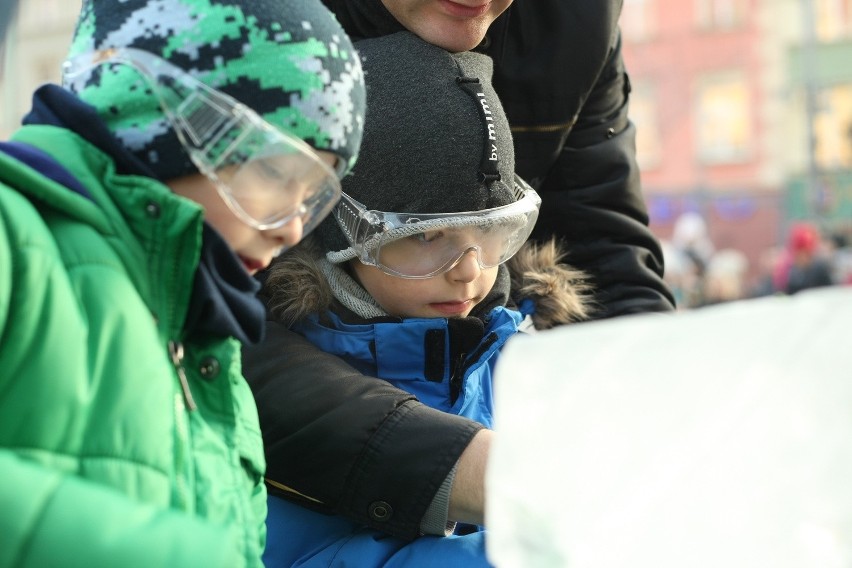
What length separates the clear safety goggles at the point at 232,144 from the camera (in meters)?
1.32

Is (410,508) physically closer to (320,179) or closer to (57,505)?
(320,179)

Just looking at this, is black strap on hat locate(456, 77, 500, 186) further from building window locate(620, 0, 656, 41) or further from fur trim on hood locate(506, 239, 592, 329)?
building window locate(620, 0, 656, 41)

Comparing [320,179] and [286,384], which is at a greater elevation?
[320,179]

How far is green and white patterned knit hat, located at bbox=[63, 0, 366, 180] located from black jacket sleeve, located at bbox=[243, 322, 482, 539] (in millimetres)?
519

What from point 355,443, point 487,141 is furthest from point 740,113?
point 355,443

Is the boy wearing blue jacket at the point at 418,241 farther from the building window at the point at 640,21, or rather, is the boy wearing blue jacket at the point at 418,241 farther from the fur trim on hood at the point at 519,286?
the building window at the point at 640,21

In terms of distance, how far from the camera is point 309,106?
1.40 metres

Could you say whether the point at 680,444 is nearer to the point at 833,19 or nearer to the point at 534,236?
the point at 534,236

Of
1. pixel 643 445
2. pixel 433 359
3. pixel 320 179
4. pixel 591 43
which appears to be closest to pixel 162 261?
pixel 320 179

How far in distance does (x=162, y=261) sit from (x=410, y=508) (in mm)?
631

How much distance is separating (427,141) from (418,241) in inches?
6.9

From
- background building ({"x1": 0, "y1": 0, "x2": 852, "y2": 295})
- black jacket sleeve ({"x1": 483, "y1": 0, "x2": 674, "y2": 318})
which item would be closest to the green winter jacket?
black jacket sleeve ({"x1": 483, "y1": 0, "x2": 674, "y2": 318})

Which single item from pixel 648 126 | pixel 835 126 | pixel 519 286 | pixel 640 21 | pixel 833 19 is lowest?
pixel 835 126

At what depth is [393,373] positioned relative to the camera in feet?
6.62
